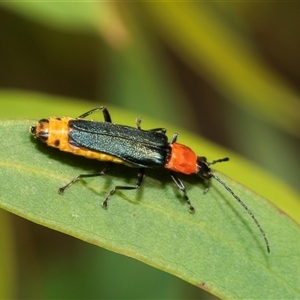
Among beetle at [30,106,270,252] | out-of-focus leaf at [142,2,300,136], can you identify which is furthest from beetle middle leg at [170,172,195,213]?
out-of-focus leaf at [142,2,300,136]

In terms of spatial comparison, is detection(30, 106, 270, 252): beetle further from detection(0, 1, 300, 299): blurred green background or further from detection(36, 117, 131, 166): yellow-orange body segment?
detection(0, 1, 300, 299): blurred green background

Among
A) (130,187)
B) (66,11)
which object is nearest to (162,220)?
(130,187)

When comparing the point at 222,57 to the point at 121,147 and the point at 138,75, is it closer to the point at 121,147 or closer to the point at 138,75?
the point at 138,75

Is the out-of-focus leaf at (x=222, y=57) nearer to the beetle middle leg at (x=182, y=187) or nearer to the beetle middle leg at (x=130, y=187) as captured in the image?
the beetle middle leg at (x=182, y=187)

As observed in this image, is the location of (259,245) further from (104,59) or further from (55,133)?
(104,59)

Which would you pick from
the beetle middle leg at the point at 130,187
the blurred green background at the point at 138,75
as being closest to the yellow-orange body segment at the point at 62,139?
the beetle middle leg at the point at 130,187

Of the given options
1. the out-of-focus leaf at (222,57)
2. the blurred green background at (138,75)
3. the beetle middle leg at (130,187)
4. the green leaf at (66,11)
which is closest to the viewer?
the beetle middle leg at (130,187)
